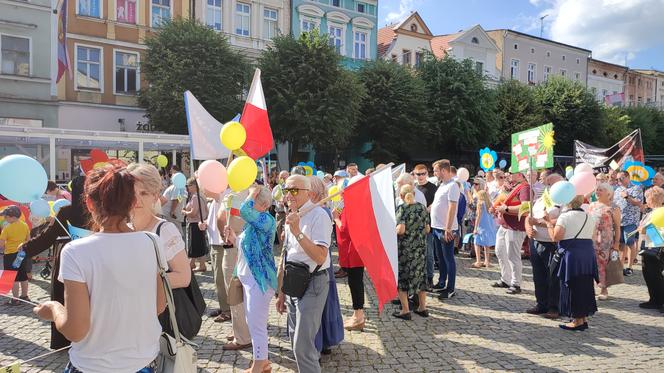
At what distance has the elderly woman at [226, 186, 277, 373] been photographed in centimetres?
418

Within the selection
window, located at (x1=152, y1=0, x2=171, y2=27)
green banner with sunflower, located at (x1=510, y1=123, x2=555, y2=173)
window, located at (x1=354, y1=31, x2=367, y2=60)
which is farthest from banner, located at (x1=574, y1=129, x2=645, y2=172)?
window, located at (x1=152, y1=0, x2=171, y2=27)

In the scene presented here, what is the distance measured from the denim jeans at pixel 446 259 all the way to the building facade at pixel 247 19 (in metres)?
18.4

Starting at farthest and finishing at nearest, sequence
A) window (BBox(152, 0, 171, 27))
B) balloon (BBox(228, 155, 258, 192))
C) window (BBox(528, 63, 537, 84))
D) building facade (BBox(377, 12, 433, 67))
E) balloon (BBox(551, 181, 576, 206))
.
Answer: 1. window (BBox(528, 63, 537, 84))
2. building facade (BBox(377, 12, 433, 67))
3. window (BBox(152, 0, 171, 27))
4. balloon (BBox(551, 181, 576, 206))
5. balloon (BBox(228, 155, 258, 192))

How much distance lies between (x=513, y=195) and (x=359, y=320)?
3106 millimetres

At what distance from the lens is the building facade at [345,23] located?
88.2 feet

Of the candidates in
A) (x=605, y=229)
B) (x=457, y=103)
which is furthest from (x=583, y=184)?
(x=457, y=103)

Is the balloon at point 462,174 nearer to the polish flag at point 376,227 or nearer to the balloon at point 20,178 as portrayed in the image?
the polish flag at point 376,227

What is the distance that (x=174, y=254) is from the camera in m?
2.85

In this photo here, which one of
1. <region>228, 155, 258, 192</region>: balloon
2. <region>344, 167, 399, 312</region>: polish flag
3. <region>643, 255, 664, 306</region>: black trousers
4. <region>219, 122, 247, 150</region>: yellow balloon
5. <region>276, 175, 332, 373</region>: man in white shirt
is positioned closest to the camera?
<region>276, 175, 332, 373</region>: man in white shirt

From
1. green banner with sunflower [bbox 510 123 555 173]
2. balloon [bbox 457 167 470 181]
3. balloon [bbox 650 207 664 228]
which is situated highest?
green banner with sunflower [bbox 510 123 555 173]

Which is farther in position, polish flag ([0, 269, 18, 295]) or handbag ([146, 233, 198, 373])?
polish flag ([0, 269, 18, 295])

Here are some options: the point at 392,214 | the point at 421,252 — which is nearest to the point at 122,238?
the point at 392,214

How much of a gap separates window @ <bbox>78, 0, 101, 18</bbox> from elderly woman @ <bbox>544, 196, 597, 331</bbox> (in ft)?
71.7

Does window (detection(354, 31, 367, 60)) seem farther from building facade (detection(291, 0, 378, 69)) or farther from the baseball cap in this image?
the baseball cap
